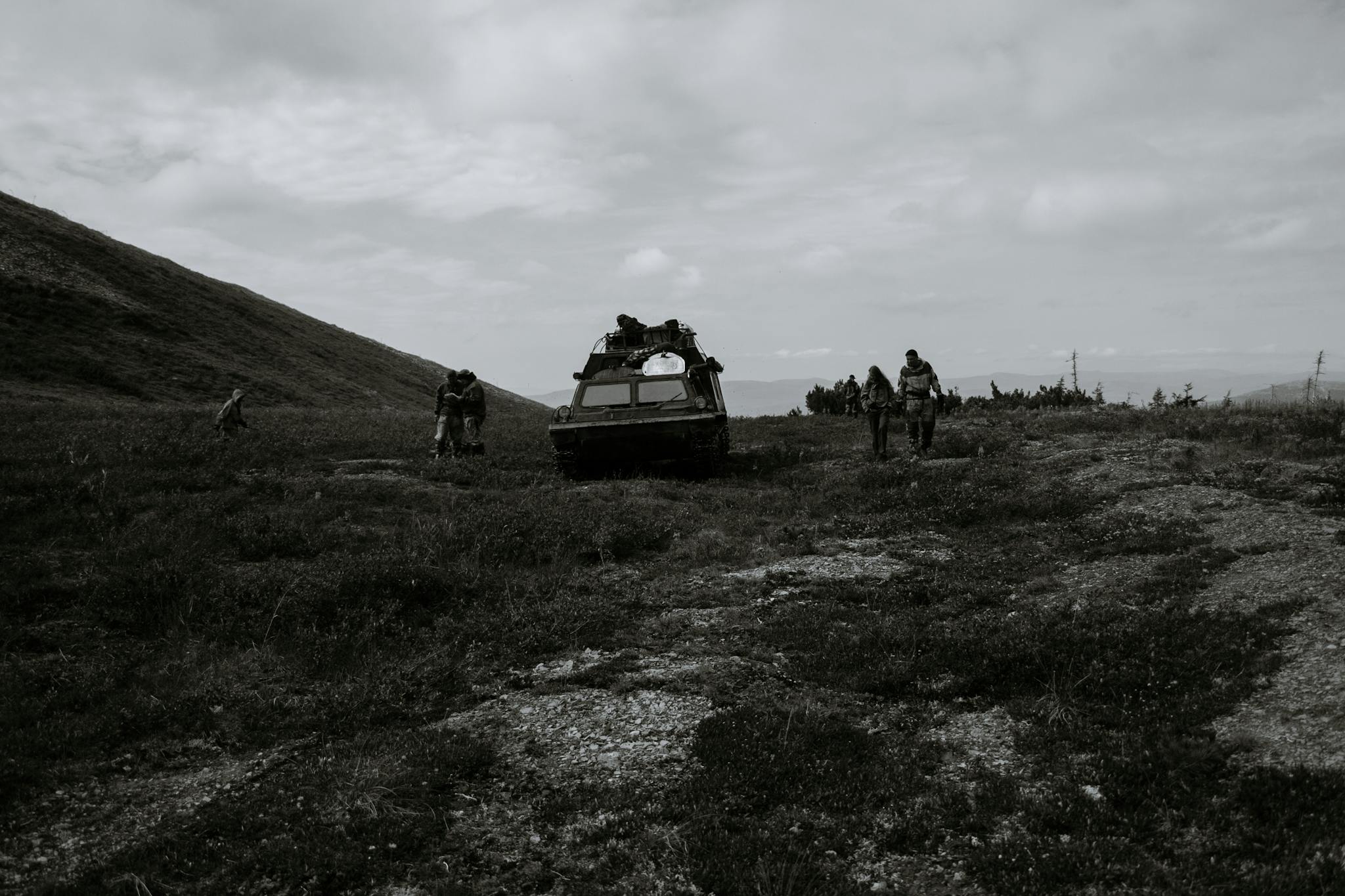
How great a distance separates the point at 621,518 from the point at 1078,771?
8.29m

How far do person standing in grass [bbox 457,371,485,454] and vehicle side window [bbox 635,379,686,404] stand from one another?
3.62m

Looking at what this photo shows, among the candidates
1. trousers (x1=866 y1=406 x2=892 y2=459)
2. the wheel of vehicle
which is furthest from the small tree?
the wheel of vehicle

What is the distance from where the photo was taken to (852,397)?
3161 centimetres

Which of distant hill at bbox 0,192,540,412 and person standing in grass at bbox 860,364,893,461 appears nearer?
person standing in grass at bbox 860,364,893,461

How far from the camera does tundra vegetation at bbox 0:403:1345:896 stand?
530cm

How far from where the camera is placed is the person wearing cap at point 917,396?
18.4 meters

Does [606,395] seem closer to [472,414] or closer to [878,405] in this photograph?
[472,414]

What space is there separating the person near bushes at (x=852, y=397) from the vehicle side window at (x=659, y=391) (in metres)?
13.7

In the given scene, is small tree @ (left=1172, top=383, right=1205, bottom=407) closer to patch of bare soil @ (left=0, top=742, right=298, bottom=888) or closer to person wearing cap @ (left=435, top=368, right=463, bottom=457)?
person wearing cap @ (left=435, top=368, right=463, bottom=457)

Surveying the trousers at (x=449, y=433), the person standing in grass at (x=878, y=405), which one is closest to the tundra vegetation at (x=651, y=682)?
the person standing in grass at (x=878, y=405)

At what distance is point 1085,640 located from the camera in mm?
8047

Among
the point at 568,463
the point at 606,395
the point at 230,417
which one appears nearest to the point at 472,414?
the point at 606,395

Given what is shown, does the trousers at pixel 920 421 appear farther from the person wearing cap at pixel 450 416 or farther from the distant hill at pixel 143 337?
the distant hill at pixel 143 337

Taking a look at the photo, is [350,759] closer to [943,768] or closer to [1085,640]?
[943,768]
